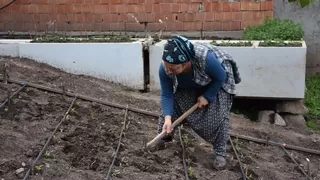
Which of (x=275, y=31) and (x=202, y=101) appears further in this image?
(x=275, y=31)

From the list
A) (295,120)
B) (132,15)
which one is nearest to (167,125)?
(295,120)

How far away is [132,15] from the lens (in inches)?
324

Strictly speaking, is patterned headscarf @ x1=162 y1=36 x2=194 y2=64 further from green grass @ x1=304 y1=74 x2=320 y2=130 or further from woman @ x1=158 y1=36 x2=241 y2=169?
green grass @ x1=304 y1=74 x2=320 y2=130

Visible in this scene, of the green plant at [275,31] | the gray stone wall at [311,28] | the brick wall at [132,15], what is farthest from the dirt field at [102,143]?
the gray stone wall at [311,28]

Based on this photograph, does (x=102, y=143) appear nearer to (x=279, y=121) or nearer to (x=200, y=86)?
(x=200, y=86)

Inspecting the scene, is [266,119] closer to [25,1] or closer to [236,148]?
[236,148]

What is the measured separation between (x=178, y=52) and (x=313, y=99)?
388cm

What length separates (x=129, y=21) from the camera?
827 centimetres

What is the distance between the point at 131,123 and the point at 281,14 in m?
3.50

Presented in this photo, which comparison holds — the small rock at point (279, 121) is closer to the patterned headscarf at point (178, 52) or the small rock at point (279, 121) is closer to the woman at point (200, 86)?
the woman at point (200, 86)

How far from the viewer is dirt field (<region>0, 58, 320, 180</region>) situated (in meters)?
4.64

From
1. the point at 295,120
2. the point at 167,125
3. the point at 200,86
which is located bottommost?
the point at 295,120

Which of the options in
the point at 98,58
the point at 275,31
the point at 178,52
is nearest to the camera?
the point at 178,52

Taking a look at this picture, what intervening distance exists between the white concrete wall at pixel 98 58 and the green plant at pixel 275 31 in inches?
61.8
